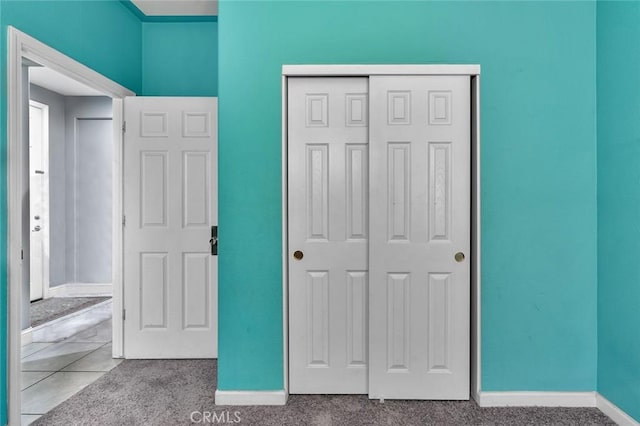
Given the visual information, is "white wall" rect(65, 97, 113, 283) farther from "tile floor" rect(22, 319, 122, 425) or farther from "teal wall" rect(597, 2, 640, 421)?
"teal wall" rect(597, 2, 640, 421)

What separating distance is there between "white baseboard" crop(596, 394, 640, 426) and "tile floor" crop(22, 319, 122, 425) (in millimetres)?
3385

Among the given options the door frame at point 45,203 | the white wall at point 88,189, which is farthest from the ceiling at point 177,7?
the door frame at point 45,203

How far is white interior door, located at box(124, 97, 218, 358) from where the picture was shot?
2852 mm

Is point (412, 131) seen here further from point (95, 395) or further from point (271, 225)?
point (95, 395)

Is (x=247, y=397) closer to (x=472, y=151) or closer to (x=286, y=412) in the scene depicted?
(x=286, y=412)

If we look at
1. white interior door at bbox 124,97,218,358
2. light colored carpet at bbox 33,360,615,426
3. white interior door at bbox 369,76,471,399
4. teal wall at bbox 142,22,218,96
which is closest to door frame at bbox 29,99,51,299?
teal wall at bbox 142,22,218,96

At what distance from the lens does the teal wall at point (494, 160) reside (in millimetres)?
2174

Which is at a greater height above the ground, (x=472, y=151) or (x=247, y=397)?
(x=472, y=151)

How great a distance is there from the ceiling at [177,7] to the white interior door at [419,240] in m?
1.69

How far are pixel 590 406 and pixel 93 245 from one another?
5.53m

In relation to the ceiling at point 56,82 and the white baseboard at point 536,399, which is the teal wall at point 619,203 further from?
the ceiling at point 56,82

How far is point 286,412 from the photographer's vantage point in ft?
6.98

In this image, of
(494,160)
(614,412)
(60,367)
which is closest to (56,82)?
(60,367)

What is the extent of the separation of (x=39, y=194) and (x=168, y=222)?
2.93m
